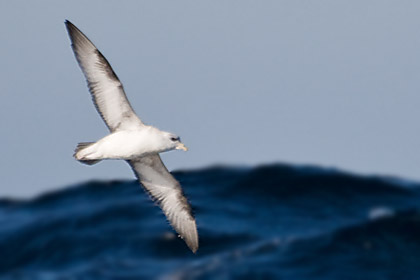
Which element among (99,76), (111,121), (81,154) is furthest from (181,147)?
(99,76)

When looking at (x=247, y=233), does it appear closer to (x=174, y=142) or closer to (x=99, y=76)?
(x=174, y=142)

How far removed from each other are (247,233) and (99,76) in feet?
86.0

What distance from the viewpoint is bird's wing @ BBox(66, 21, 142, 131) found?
1302 cm

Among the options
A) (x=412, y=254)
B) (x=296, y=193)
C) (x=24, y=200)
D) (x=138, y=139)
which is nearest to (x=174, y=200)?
(x=138, y=139)

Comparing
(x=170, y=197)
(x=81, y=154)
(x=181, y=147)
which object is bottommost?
(x=170, y=197)

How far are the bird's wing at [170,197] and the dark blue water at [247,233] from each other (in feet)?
52.8

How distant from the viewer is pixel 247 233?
3816 centimetres

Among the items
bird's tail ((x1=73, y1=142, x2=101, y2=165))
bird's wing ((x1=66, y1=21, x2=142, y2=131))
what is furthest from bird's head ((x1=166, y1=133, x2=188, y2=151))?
bird's tail ((x1=73, y1=142, x2=101, y2=165))

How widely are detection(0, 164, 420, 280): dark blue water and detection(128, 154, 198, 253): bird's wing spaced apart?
16088mm

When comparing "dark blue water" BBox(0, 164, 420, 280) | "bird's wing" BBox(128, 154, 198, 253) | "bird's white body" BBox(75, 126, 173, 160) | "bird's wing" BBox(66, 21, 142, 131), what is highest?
"bird's wing" BBox(66, 21, 142, 131)

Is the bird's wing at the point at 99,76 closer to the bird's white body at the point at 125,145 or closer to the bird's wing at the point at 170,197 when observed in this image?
the bird's white body at the point at 125,145

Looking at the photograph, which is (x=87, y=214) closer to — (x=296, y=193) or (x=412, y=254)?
(x=296, y=193)

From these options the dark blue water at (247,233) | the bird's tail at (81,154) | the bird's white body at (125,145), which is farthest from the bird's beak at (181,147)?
the dark blue water at (247,233)

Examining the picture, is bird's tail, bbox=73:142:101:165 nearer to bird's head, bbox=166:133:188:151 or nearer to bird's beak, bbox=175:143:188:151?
bird's head, bbox=166:133:188:151
